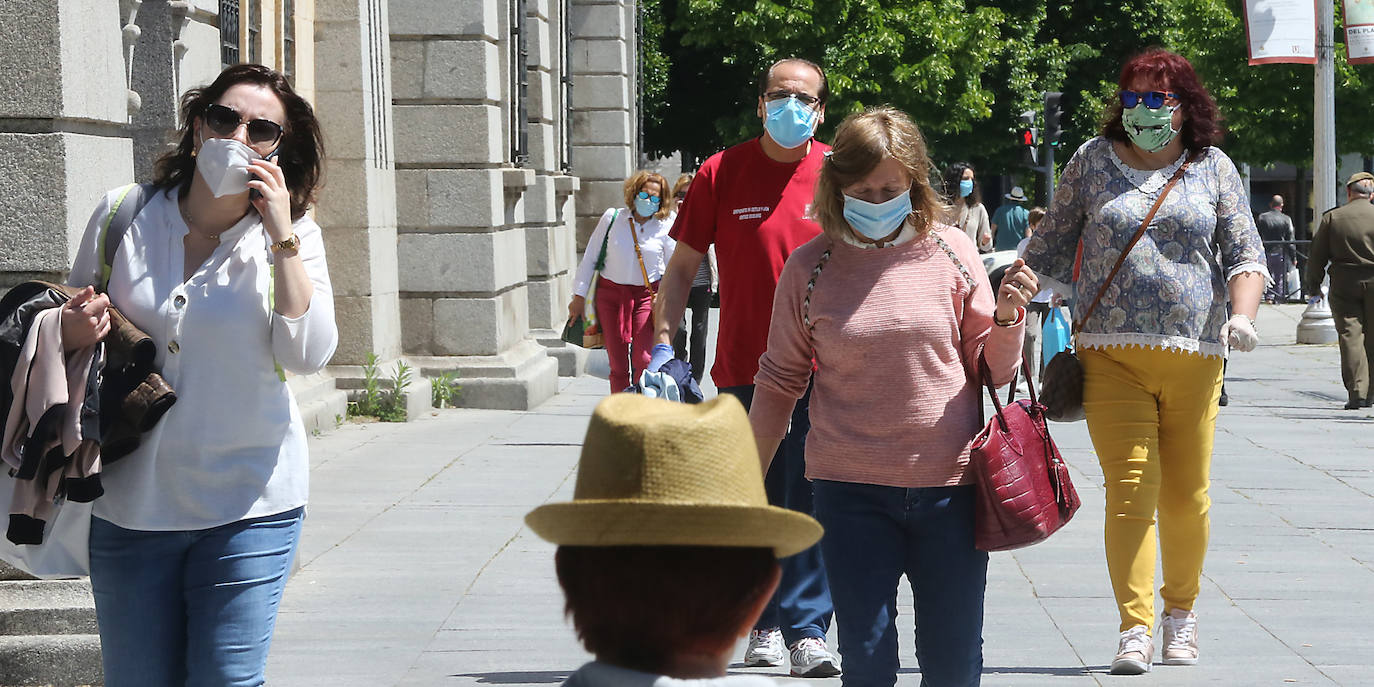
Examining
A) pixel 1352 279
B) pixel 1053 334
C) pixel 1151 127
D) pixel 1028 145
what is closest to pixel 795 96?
pixel 1151 127

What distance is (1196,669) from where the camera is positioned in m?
5.56

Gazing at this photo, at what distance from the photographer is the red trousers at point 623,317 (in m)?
12.0

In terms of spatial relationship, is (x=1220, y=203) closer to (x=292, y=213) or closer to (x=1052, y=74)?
(x=292, y=213)

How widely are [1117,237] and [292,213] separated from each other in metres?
2.75

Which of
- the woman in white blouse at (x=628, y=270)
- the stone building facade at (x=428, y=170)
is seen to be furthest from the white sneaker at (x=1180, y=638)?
the woman in white blouse at (x=628, y=270)

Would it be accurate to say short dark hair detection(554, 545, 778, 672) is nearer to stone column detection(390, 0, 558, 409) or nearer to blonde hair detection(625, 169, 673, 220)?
blonde hair detection(625, 169, 673, 220)

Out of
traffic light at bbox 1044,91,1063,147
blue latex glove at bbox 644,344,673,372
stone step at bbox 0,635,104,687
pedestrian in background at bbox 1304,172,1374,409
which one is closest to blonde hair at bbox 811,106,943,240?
blue latex glove at bbox 644,344,673,372

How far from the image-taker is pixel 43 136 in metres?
5.08

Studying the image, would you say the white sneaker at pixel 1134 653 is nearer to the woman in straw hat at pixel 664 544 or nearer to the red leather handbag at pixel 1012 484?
the red leather handbag at pixel 1012 484

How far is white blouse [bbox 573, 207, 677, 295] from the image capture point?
39.1 ft

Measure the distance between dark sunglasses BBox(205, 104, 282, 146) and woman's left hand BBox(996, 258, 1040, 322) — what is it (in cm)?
164

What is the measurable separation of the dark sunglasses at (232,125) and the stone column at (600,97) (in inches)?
734

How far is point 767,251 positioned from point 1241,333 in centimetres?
145

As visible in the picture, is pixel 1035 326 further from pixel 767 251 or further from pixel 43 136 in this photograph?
pixel 43 136
